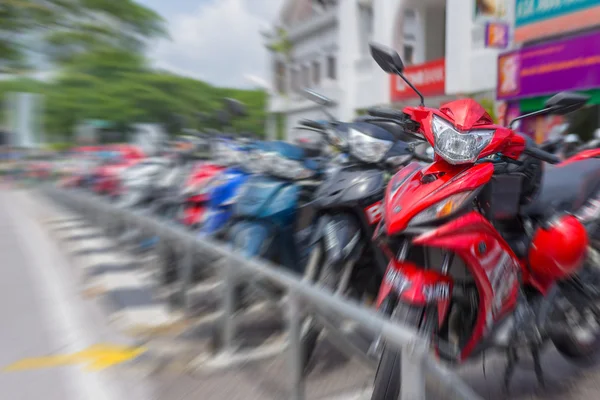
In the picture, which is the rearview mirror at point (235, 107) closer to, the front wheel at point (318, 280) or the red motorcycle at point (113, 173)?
the front wheel at point (318, 280)

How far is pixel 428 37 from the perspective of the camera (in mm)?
20391

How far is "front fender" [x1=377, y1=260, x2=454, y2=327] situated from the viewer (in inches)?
88.5

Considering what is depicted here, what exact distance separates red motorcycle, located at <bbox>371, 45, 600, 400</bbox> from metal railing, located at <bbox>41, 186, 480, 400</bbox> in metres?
0.14

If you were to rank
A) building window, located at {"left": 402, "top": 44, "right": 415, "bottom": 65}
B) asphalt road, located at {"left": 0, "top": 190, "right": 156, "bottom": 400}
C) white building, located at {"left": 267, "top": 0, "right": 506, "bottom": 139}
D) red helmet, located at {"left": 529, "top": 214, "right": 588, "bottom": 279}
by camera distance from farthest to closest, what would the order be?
building window, located at {"left": 402, "top": 44, "right": 415, "bottom": 65} < white building, located at {"left": 267, "top": 0, "right": 506, "bottom": 139} < asphalt road, located at {"left": 0, "top": 190, "right": 156, "bottom": 400} < red helmet, located at {"left": 529, "top": 214, "right": 588, "bottom": 279}

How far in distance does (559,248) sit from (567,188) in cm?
75

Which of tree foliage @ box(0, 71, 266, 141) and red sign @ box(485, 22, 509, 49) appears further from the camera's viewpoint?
tree foliage @ box(0, 71, 266, 141)

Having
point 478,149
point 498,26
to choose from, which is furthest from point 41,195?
point 478,149

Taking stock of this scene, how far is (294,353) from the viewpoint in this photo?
2654 millimetres

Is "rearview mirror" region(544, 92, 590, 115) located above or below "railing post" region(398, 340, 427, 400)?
above

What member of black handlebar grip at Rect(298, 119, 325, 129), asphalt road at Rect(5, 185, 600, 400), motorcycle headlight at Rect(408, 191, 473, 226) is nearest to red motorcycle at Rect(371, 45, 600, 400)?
motorcycle headlight at Rect(408, 191, 473, 226)

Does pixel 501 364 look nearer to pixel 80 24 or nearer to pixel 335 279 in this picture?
pixel 335 279

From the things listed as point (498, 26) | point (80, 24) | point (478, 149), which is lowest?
point (478, 149)

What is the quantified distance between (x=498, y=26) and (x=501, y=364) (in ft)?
38.1

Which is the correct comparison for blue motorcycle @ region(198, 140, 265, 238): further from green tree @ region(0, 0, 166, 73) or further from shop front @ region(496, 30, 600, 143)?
green tree @ region(0, 0, 166, 73)
